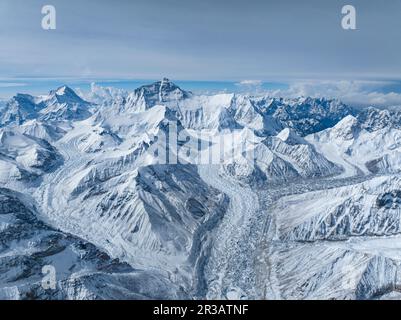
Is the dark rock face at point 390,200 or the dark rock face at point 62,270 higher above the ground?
the dark rock face at point 390,200

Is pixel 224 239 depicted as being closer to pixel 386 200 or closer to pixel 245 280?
pixel 245 280

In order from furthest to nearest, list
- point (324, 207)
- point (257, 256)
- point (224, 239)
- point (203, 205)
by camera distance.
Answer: point (203, 205) → point (324, 207) → point (224, 239) → point (257, 256)

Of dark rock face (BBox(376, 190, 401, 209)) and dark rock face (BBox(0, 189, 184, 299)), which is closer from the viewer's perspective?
dark rock face (BBox(0, 189, 184, 299))

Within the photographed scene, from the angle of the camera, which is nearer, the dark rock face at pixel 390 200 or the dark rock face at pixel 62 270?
the dark rock face at pixel 62 270

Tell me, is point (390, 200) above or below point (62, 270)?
above

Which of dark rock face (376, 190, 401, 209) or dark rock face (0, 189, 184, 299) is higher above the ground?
dark rock face (376, 190, 401, 209)

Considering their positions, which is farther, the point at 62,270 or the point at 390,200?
the point at 390,200
